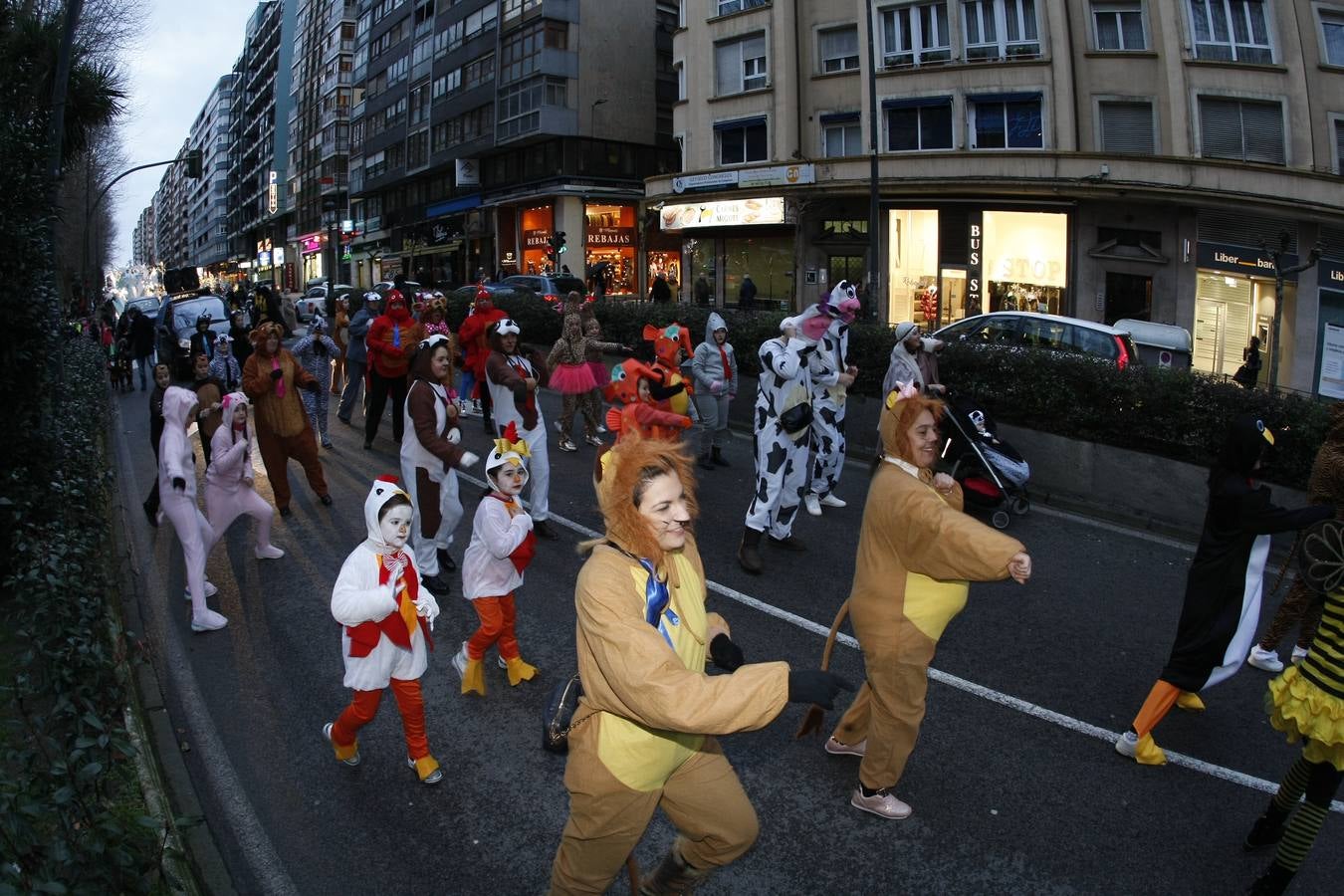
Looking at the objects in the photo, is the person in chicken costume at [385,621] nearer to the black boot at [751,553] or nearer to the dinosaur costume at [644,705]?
the dinosaur costume at [644,705]

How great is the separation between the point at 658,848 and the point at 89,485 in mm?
5425

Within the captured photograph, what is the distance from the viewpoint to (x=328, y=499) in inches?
371

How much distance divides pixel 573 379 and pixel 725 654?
22.4ft

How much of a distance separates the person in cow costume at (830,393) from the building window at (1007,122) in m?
20.4

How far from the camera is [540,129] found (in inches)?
1641

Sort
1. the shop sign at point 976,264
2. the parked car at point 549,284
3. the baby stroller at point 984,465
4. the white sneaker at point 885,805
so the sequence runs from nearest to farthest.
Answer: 1. the white sneaker at point 885,805
2. the baby stroller at point 984,465
3. the parked car at point 549,284
4. the shop sign at point 976,264

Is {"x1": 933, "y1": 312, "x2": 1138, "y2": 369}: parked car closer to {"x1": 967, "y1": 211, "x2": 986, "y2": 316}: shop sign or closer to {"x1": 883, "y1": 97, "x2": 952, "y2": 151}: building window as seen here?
{"x1": 967, "y1": 211, "x2": 986, "y2": 316}: shop sign

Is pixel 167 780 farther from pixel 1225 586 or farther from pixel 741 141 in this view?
pixel 741 141

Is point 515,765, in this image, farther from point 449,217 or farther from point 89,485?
point 449,217

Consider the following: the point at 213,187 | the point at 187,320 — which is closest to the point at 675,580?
the point at 187,320

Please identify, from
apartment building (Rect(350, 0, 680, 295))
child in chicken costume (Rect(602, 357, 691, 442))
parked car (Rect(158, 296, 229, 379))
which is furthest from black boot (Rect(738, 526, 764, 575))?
apartment building (Rect(350, 0, 680, 295))

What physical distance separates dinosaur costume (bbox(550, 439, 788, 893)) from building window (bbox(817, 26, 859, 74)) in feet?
97.3

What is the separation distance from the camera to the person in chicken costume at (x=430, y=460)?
683 cm

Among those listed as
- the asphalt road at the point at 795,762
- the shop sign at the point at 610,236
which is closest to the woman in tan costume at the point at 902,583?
the asphalt road at the point at 795,762
